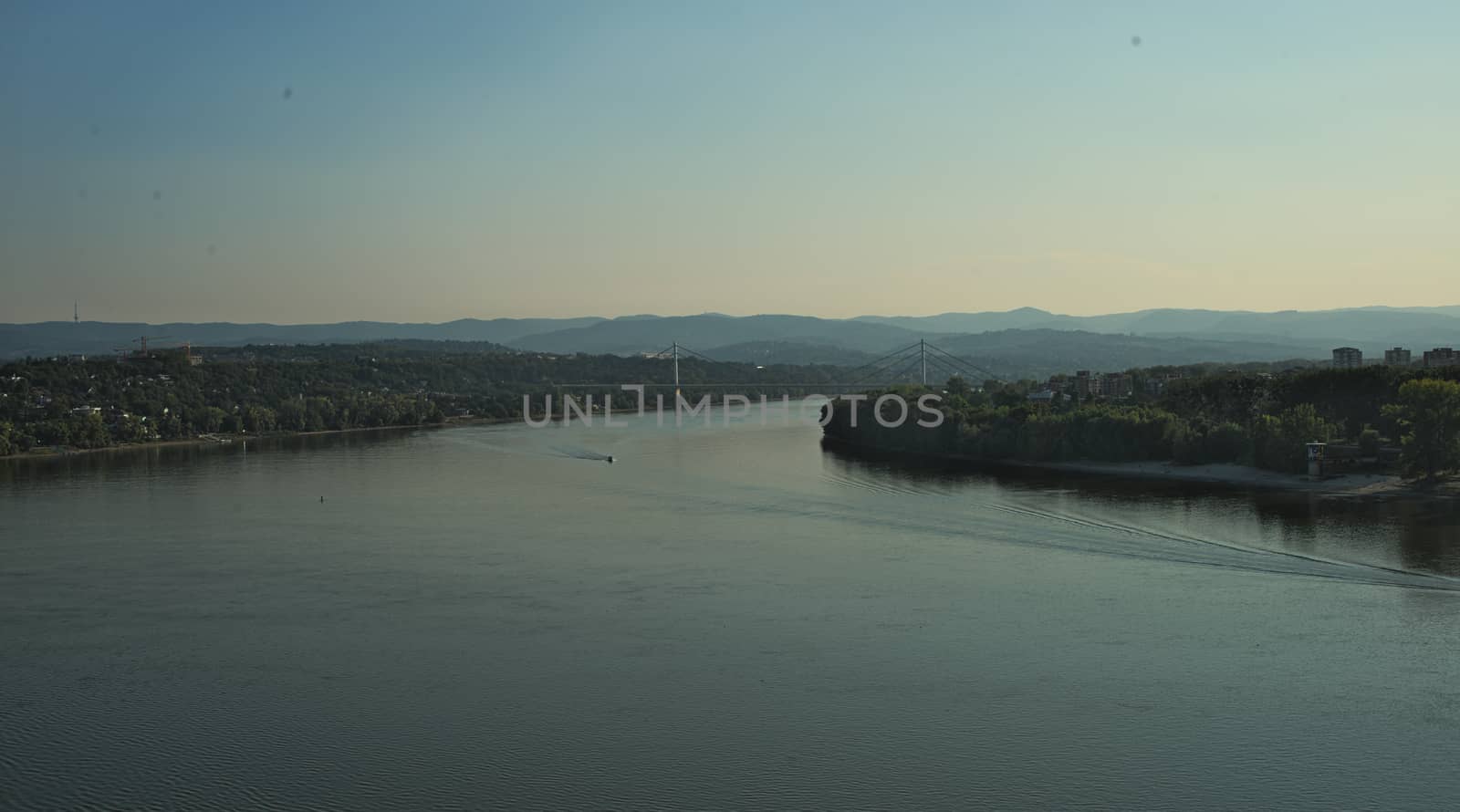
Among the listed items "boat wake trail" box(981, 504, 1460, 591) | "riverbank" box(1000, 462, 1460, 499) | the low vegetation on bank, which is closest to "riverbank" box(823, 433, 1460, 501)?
"riverbank" box(1000, 462, 1460, 499)

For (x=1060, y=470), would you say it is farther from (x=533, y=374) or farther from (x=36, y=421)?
(x=533, y=374)

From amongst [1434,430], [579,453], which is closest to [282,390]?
[579,453]

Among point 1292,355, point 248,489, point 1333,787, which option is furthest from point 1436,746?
point 1292,355

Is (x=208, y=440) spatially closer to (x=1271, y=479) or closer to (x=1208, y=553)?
(x=1271, y=479)

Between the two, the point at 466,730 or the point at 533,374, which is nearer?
the point at 466,730

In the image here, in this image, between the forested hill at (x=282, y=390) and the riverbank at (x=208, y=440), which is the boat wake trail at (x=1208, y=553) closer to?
the riverbank at (x=208, y=440)
